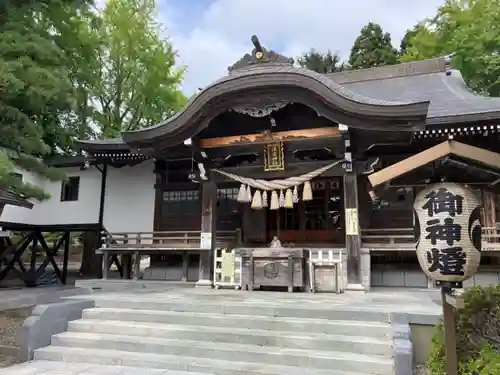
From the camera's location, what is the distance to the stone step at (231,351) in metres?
4.76

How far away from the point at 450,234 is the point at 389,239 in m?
5.95

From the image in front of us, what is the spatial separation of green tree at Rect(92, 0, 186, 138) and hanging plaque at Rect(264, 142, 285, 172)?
9.79m

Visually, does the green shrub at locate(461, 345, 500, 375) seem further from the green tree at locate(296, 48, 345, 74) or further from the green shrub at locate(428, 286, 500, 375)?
the green tree at locate(296, 48, 345, 74)

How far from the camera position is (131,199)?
1271 cm

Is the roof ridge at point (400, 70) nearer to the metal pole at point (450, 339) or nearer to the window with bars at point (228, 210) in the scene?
the window with bars at point (228, 210)

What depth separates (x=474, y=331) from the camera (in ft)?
12.3

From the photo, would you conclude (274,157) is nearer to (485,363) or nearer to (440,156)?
(440,156)

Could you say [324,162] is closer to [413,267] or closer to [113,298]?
[413,267]

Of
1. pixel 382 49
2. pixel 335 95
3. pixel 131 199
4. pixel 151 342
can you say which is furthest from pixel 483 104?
pixel 382 49

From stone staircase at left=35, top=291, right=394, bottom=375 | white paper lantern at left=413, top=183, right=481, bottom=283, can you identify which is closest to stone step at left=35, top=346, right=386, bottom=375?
stone staircase at left=35, top=291, right=394, bottom=375

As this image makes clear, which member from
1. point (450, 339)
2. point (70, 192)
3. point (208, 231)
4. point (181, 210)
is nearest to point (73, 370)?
point (450, 339)

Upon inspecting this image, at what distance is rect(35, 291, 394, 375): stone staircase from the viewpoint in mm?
4914

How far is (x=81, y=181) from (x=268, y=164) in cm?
716

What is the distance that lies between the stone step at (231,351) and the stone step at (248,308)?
79 centimetres
